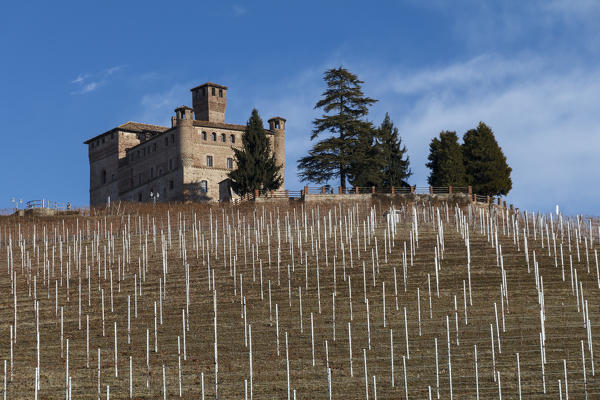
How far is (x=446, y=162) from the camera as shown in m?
57.4

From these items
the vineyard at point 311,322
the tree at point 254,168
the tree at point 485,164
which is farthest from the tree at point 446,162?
the vineyard at point 311,322

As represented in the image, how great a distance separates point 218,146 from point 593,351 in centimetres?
5427

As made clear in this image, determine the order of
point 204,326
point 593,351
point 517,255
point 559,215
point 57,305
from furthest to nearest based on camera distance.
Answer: point 559,215
point 517,255
point 57,305
point 204,326
point 593,351

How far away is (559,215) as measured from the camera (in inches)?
1435

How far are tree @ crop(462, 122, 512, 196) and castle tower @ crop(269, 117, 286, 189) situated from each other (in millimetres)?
17336

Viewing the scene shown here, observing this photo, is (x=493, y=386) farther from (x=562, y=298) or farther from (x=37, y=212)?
(x=37, y=212)

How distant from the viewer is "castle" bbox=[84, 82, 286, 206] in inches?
2699

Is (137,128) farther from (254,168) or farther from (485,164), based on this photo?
(485,164)

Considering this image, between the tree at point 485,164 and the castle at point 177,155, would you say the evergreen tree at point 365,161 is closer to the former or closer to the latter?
the tree at point 485,164

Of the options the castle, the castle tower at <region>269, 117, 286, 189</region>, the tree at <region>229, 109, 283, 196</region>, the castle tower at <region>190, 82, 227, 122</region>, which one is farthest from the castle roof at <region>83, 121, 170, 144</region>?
the tree at <region>229, 109, 283, 196</region>

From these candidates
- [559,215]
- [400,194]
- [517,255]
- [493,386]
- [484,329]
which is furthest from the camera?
[400,194]

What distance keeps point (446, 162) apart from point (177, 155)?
23.7 m

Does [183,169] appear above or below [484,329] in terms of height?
above

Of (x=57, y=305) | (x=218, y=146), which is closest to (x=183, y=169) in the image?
(x=218, y=146)
